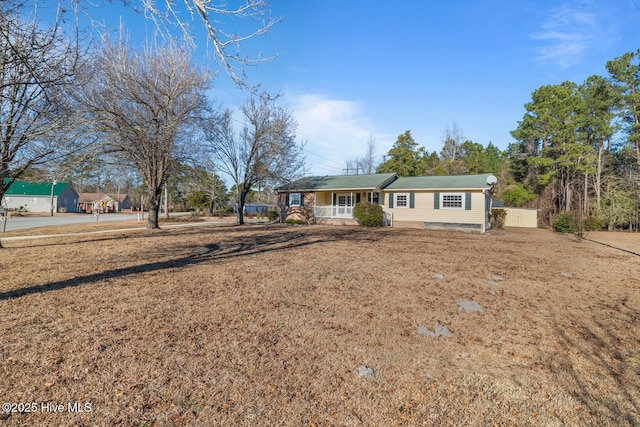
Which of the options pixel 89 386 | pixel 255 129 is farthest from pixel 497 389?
pixel 255 129

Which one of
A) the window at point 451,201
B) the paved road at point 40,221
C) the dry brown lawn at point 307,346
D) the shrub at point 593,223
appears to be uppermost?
the window at point 451,201

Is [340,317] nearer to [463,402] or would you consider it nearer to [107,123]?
[463,402]

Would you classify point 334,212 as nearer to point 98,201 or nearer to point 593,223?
point 593,223

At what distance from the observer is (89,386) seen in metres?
2.66

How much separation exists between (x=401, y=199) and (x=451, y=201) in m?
3.32

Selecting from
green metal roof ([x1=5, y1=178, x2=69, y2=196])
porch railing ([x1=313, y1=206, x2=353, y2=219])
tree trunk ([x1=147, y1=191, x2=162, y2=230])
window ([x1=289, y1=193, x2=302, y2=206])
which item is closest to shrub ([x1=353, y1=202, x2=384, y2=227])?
porch railing ([x1=313, y1=206, x2=353, y2=219])

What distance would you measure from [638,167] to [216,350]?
3483cm

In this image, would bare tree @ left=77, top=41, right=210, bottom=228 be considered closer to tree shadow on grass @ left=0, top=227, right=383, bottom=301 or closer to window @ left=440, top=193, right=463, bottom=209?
tree shadow on grass @ left=0, top=227, right=383, bottom=301

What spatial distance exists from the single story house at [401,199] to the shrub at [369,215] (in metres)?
1.81

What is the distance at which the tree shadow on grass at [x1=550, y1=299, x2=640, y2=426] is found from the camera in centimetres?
282

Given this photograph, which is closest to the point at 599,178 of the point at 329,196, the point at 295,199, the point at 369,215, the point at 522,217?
the point at 522,217

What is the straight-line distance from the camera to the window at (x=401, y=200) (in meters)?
21.4

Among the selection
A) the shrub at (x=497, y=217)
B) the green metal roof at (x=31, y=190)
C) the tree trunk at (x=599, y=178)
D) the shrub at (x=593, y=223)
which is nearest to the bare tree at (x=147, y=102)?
the shrub at (x=497, y=217)

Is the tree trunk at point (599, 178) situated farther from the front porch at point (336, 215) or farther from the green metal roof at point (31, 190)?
the green metal roof at point (31, 190)
